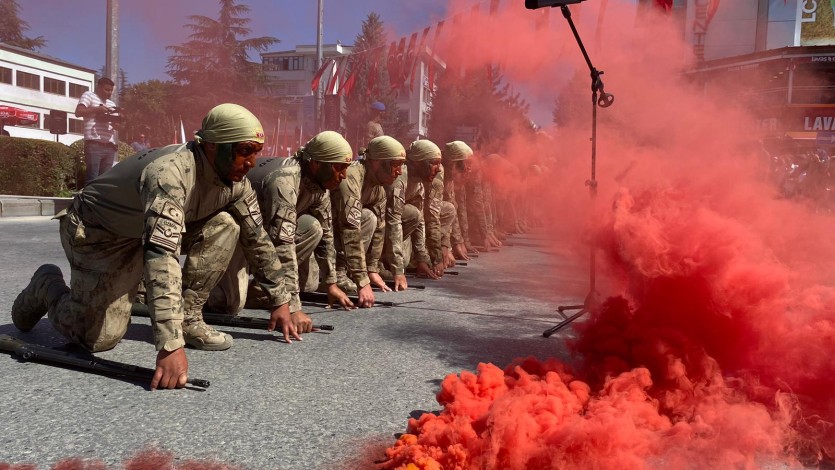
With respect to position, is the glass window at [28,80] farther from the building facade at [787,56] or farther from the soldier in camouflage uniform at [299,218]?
the soldier in camouflage uniform at [299,218]

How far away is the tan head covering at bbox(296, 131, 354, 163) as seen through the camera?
4.96 m

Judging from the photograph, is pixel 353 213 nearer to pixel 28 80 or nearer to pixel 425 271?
pixel 425 271

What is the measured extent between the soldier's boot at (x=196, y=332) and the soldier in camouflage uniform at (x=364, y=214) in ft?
5.37

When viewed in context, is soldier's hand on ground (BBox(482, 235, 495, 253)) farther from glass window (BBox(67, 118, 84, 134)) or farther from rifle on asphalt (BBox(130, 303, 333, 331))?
glass window (BBox(67, 118, 84, 134))

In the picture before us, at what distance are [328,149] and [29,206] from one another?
1020 centimetres

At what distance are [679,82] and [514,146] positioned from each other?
27.2 feet

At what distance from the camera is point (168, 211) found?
125 inches

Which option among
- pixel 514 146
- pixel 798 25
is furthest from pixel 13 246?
pixel 798 25

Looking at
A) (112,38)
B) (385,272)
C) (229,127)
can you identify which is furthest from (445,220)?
(112,38)

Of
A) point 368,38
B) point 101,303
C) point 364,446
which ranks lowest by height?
point 364,446

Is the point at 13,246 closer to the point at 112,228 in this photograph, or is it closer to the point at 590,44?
the point at 112,228

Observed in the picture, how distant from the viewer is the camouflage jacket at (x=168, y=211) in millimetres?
3090

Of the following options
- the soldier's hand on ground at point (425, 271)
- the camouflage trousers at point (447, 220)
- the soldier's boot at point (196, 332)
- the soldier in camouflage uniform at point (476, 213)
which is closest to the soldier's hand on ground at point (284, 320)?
the soldier's boot at point (196, 332)

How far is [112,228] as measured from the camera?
363cm
